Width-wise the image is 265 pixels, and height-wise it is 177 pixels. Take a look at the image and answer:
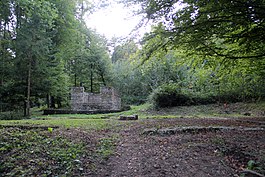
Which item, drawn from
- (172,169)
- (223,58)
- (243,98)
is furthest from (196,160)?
(243,98)

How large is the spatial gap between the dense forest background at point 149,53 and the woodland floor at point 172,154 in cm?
216

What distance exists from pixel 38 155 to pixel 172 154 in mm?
2148

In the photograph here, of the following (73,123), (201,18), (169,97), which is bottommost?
(73,123)

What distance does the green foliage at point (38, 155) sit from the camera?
262cm

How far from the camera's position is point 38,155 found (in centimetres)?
303

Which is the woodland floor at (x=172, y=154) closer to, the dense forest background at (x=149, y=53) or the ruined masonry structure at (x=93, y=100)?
the dense forest background at (x=149, y=53)

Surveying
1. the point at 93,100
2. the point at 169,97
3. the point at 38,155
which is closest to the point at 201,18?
the point at 38,155

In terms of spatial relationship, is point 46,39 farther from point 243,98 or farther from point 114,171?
point 243,98

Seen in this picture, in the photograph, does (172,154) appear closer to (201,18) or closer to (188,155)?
(188,155)

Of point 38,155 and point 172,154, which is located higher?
point 38,155

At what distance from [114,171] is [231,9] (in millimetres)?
3449

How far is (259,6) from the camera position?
3.39 m

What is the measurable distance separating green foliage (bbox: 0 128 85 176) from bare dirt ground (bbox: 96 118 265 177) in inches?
19.5

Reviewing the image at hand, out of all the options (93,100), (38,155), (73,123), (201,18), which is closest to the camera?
(38,155)
